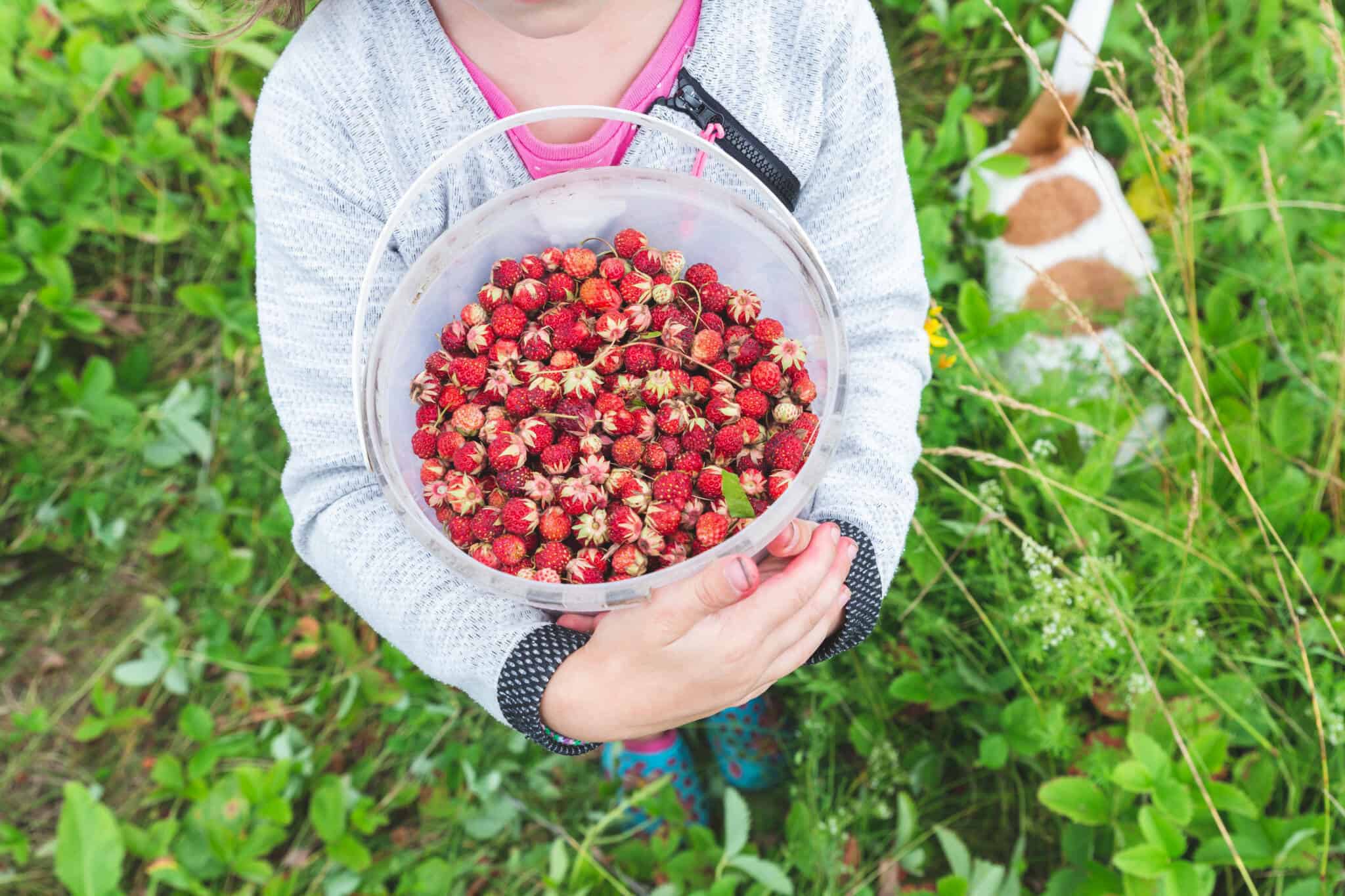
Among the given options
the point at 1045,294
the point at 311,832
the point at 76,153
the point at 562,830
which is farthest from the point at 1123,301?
the point at 76,153

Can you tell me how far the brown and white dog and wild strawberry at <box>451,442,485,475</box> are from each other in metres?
0.94

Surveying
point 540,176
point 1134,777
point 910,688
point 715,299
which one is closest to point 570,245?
point 540,176

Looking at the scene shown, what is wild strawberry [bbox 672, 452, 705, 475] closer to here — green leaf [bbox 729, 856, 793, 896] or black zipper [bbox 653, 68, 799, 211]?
black zipper [bbox 653, 68, 799, 211]

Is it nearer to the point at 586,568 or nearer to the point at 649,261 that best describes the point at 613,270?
the point at 649,261

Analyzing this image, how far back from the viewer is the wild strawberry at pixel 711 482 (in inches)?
34.1

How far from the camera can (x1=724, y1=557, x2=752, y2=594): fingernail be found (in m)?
0.74

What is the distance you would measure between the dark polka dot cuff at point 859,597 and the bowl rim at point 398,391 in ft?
0.53

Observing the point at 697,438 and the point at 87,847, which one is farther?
the point at 87,847

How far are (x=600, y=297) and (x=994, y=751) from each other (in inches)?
31.3

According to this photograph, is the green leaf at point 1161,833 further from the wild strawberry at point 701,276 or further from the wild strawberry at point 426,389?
the wild strawberry at point 426,389

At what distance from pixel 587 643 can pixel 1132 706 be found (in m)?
0.69

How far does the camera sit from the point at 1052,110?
4.99 ft

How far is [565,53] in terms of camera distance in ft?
2.97

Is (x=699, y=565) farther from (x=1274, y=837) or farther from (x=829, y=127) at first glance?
(x=1274, y=837)
